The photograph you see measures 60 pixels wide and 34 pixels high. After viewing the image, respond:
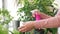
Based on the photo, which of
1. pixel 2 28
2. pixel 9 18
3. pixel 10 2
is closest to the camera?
pixel 2 28

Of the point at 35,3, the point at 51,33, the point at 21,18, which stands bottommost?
the point at 51,33

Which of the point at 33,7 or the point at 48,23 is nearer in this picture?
the point at 48,23

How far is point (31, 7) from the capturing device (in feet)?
3.56

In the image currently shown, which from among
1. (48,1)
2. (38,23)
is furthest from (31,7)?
(38,23)

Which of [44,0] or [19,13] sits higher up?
[44,0]

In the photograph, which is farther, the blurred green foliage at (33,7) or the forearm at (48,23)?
the blurred green foliage at (33,7)

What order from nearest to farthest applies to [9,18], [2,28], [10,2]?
1. [2,28]
2. [9,18]
3. [10,2]

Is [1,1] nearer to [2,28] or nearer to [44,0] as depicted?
[44,0]

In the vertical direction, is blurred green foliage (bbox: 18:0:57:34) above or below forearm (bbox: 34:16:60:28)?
above

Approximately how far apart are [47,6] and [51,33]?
8.4 inches

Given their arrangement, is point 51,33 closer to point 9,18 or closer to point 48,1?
point 48,1

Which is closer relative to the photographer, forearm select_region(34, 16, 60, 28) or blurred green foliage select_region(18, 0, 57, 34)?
forearm select_region(34, 16, 60, 28)

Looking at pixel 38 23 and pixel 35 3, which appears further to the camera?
pixel 35 3

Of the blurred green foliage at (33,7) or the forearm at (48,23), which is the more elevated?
the blurred green foliage at (33,7)
